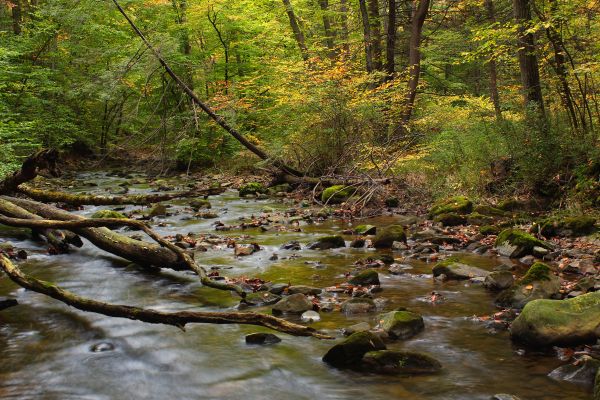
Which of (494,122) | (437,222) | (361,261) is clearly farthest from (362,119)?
(361,261)

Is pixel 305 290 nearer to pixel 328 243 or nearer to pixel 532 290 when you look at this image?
pixel 532 290

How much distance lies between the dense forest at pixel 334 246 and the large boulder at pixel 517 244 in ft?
0.09

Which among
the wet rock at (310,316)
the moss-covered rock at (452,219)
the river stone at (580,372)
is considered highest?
the wet rock at (310,316)

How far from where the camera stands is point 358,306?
5535mm

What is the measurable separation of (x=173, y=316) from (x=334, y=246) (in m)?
5.09

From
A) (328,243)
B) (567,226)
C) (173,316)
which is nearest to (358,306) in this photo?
(173,316)

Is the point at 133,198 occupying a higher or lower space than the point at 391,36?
lower

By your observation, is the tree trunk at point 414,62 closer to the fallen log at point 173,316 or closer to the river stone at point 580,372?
the river stone at point 580,372

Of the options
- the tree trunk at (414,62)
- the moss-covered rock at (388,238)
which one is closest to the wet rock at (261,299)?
the moss-covered rock at (388,238)

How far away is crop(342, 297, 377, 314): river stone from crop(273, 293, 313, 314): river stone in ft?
1.30

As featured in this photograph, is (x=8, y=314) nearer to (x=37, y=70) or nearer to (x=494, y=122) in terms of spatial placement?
(x=494, y=122)

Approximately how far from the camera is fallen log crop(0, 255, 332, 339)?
12.9 feet

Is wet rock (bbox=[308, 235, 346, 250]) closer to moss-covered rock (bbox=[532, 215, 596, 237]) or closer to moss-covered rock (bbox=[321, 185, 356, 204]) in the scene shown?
moss-covered rock (bbox=[532, 215, 596, 237])

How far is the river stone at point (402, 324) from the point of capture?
4.84 metres
